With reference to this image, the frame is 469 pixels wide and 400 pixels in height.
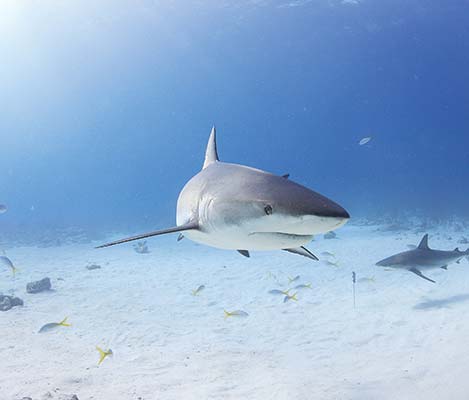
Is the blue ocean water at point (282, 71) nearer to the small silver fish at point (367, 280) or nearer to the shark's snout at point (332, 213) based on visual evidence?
the small silver fish at point (367, 280)

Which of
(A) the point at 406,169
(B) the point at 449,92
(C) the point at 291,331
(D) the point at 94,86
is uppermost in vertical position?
(D) the point at 94,86

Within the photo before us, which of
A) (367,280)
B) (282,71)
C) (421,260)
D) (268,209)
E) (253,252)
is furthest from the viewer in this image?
(282,71)

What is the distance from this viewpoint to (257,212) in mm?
2062

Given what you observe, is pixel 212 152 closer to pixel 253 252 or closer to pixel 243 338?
pixel 243 338

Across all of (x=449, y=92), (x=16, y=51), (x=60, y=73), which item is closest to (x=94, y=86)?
(x=60, y=73)

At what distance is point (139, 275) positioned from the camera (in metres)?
10.8

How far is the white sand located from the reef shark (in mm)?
2272

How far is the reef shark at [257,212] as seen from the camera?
6.08ft

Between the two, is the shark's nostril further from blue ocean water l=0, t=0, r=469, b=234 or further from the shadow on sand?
blue ocean water l=0, t=0, r=469, b=234

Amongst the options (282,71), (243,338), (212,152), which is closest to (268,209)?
(212,152)

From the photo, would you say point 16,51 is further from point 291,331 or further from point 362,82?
point 291,331

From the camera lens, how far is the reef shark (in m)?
1.85

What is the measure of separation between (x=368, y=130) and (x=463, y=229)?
90670mm

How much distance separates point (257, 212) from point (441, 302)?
6.56 metres
